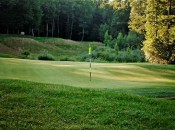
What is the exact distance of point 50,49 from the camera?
2532 inches

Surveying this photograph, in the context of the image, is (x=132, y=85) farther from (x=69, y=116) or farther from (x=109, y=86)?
(x=69, y=116)

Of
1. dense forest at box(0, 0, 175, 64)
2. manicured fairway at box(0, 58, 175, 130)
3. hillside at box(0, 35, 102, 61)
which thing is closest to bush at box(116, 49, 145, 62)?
dense forest at box(0, 0, 175, 64)

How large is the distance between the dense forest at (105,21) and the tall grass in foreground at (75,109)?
15698 millimetres

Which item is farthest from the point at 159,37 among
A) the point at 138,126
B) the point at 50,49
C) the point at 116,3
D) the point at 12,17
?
the point at 12,17

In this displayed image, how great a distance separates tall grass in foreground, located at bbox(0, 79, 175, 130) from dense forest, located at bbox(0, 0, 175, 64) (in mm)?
15698

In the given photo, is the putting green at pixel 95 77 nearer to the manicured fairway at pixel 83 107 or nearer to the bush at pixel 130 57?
the manicured fairway at pixel 83 107

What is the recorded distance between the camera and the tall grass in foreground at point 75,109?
33.2 ft

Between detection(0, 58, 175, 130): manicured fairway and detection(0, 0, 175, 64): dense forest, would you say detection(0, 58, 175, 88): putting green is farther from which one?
detection(0, 0, 175, 64): dense forest

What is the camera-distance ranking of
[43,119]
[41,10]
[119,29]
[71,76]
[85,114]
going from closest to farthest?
[43,119] < [85,114] < [71,76] < [41,10] < [119,29]

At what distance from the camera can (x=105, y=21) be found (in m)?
102

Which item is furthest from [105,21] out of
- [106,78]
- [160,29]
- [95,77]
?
[106,78]

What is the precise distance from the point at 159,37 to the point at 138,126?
19.9 meters

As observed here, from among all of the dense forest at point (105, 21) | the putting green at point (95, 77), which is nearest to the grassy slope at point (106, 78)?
the putting green at point (95, 77)

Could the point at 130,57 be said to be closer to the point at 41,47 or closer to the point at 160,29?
the point at 160,29
